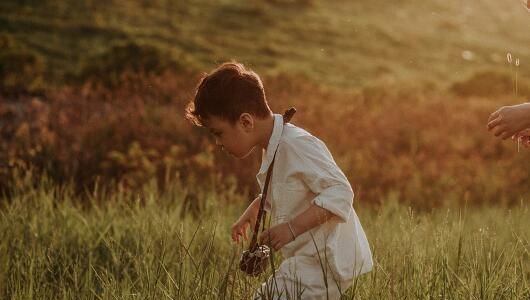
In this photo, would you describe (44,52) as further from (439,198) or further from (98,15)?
(439,198)

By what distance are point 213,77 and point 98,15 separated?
19131mm

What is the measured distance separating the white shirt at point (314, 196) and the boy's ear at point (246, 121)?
0.09 m

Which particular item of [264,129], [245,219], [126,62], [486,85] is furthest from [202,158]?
[486,85]

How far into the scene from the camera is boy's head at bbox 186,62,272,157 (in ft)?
10.6

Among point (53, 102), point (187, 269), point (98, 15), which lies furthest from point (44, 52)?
point (187, 269)

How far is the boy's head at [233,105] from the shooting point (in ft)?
10.6

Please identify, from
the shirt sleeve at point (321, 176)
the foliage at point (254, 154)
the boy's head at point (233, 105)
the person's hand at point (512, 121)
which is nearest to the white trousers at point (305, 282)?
the shirt sleeve at point (321, 176)

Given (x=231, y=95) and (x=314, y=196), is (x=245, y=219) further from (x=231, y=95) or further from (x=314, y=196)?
(x=231, y=95)

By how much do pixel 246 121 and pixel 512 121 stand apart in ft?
3.22

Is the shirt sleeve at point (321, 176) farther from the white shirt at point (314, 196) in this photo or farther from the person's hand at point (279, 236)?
the person's hand at point (279, 236)

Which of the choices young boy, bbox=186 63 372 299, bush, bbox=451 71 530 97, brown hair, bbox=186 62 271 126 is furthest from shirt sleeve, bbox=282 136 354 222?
bush, bbox=451 71 530 97

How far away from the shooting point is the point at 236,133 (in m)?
3.23

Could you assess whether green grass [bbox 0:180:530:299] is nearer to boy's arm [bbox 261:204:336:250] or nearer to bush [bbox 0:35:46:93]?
boy's arm [bbox 261:204:336:250]

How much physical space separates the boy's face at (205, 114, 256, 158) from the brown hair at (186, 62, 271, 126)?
2 centimetres
